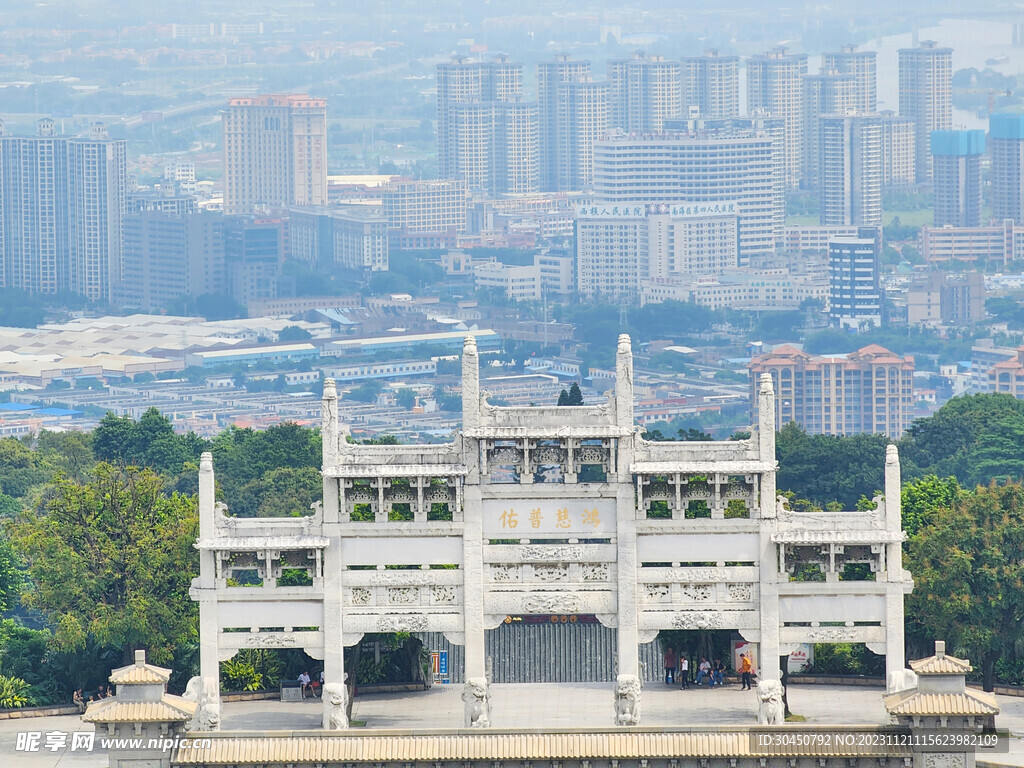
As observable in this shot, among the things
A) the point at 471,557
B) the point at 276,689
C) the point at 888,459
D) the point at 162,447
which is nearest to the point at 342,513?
the point at 471,557

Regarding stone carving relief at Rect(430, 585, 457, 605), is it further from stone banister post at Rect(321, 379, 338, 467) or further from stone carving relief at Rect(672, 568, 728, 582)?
stone carving relief at Rect(672, 568, 728, 582)

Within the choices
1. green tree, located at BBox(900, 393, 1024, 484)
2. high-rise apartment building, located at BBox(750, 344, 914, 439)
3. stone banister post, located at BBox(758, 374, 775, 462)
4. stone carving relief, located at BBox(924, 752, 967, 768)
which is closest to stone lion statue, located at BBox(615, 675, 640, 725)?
stone banister post, located at BBox(758, 374, 775, 462)

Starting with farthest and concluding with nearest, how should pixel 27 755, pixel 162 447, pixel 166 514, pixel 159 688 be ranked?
pixel 162 447 < pixel 166 514 < pixel 27 755 < pixel 159 688

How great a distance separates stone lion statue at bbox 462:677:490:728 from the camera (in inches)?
1412

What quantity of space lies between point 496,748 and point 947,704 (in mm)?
5794

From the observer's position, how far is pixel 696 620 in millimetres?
36125

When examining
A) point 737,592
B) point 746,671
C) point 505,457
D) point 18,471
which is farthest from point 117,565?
point 18,471

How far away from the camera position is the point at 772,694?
117ft

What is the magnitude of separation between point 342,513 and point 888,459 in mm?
7353

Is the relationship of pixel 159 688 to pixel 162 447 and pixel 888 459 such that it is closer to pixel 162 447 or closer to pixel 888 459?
pixel 888 459

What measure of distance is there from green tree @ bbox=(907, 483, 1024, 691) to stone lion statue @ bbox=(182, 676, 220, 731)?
448 inches

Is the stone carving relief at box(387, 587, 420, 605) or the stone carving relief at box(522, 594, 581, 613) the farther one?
the stone carving relief at box(387, 587, 420, 605)

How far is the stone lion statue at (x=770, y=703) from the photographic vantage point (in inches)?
1400

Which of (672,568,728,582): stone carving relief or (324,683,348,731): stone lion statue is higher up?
(672,568,728,582): stone carving relief
